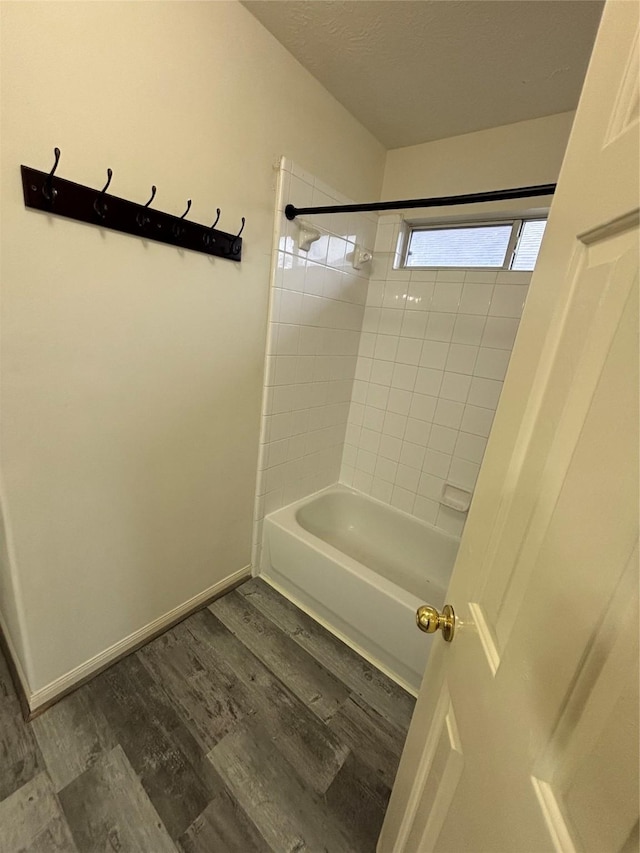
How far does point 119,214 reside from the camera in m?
1.07

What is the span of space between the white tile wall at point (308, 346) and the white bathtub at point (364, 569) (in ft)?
0.48

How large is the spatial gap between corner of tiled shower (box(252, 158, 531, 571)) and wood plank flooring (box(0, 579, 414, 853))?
662 millimetres

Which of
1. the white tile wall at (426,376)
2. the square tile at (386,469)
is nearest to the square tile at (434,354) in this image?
the white tile wall at (426,376)

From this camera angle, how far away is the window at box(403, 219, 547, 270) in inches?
66.4

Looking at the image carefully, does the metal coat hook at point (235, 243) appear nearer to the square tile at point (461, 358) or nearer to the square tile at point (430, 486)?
the square tile at point (461, 358)

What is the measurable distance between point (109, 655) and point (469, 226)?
2.67 meters

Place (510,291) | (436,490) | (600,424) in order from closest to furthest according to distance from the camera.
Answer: (600,424)
(510,291)
(436,490)

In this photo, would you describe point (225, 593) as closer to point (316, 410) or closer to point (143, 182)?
point (316, 410)

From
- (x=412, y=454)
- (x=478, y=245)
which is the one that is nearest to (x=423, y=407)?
(x=412, y=454)

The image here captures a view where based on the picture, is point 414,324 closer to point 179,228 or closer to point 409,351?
point 409,351

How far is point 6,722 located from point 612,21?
226 cm

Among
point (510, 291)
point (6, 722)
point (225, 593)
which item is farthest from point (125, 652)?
point (510, 291)

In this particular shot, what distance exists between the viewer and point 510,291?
1692mm

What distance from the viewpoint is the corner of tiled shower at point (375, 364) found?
1.71 m
